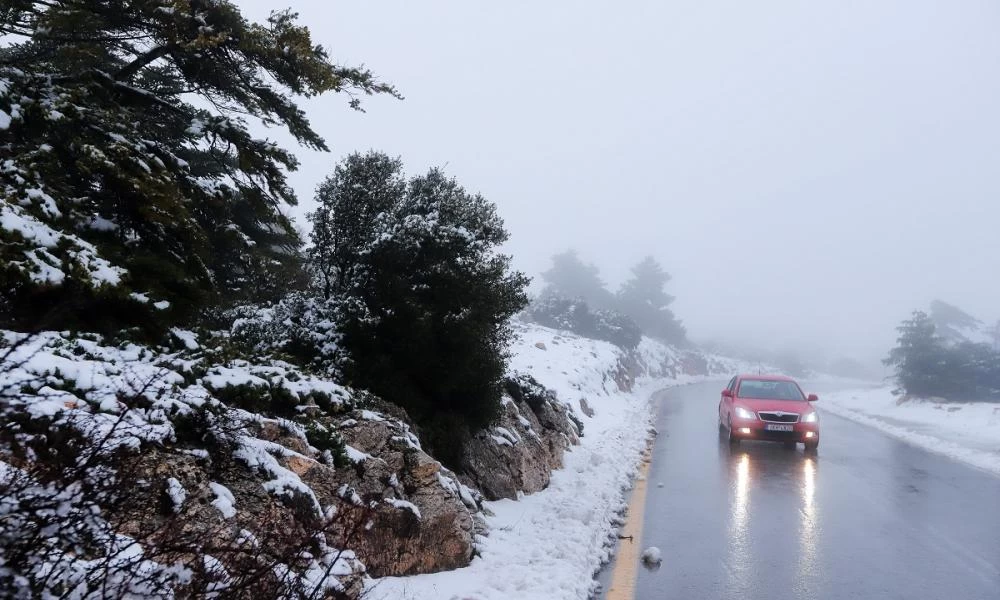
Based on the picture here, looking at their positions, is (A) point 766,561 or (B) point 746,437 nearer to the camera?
(A) point 766,561

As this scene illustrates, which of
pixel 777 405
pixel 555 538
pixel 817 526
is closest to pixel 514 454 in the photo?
pixel 555 538

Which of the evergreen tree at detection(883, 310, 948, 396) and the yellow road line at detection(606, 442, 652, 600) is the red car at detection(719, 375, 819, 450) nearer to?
the yellow road line at detection(606, 442, 652, 600)

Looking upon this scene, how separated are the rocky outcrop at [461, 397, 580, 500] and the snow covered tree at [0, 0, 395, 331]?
4.08 m

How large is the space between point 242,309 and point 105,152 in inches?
126

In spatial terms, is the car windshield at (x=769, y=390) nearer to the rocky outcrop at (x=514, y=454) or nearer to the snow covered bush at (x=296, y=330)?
the rocky outcrop at (x=514, y=454)

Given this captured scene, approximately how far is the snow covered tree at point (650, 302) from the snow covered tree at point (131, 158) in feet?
214

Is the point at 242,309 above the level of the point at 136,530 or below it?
above

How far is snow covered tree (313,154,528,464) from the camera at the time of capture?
290 inches

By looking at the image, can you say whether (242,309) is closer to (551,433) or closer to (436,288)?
(436,288)

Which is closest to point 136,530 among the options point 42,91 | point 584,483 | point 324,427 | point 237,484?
A: point 237,484

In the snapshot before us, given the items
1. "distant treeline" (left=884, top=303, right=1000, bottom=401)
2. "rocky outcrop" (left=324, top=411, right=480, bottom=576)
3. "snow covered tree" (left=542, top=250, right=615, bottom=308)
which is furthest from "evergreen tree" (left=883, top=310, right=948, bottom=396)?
"snow covered tree" (left=542, top=250, right=615, bottom=308)

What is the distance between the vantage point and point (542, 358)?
22453mm

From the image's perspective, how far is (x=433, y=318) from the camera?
24.2 feet

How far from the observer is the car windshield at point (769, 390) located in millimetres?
13062
